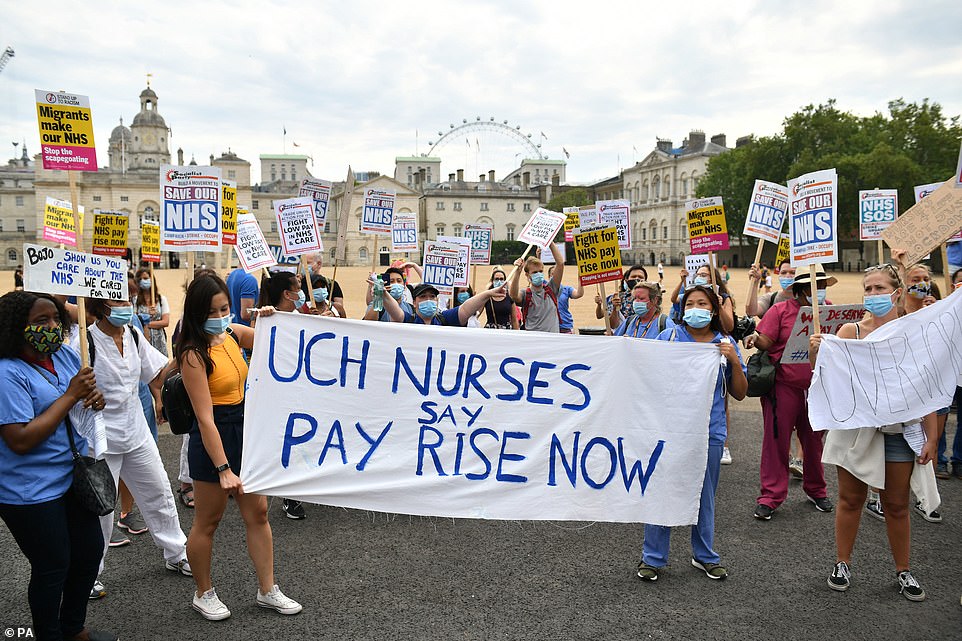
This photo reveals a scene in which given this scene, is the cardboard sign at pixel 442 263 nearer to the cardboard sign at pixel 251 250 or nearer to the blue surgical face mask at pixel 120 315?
the cardboard sign at pixel 251 250

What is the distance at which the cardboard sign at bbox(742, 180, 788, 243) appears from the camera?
313 inches

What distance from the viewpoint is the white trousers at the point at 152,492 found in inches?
162

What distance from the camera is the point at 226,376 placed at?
3686 millimetres

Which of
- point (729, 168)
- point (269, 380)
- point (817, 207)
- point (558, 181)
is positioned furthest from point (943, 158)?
point (558, 181)

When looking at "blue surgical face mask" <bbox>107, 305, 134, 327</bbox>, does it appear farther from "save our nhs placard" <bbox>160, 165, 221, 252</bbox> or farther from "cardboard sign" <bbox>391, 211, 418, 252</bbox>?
"cardboard sign" <bbox>391, 211, 418, 252</bbox>

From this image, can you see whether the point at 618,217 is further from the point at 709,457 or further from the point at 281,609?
the point at 281,609

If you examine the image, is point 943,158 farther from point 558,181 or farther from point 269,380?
point 558,181

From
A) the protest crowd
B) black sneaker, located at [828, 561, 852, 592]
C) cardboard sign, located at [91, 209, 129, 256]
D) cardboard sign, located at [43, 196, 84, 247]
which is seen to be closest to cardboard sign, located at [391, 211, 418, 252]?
cardboard sign, located at [91, 209, 129, 256]

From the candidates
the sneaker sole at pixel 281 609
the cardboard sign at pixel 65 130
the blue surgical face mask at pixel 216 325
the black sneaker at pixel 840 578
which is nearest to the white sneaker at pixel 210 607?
the sneaker sole at pixel 281 609

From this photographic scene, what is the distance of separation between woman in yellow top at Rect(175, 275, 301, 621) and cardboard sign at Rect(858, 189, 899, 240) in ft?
27.5

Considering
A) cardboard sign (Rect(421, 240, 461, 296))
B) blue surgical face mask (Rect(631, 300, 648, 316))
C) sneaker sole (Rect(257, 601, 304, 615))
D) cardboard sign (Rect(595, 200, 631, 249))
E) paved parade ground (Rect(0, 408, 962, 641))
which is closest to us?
paved parade ground (Rect(0, 408, 962, 641))

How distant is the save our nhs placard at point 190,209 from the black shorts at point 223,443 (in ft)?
8.41

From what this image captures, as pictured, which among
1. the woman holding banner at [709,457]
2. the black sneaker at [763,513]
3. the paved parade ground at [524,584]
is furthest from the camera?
the black sneaker at [763,513]

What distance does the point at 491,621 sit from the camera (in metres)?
3.70
